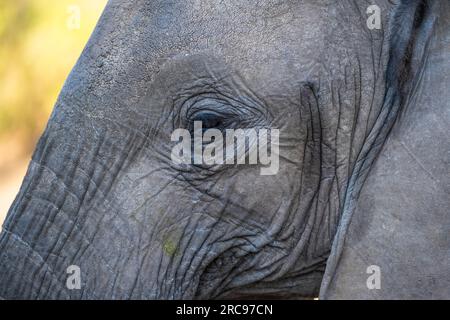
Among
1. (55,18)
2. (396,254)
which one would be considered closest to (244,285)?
Result: (396,254)

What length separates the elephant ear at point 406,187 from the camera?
7.19ft

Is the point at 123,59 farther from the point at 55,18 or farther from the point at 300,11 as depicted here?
the point at 55,18

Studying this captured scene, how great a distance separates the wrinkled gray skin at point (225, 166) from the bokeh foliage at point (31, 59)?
4.68 m

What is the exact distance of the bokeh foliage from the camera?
7.08 metres

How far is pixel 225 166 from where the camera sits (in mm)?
2361
